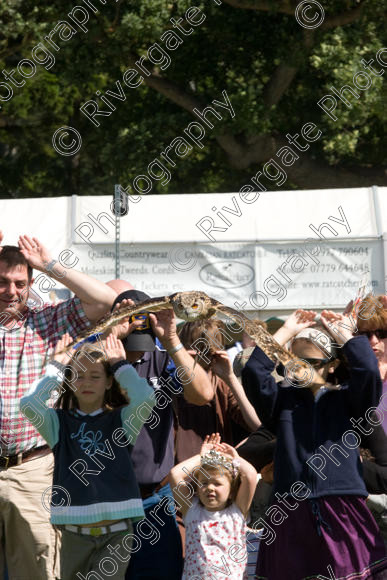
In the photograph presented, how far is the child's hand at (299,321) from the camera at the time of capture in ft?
13.5

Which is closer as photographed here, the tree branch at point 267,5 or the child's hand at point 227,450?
the child's hand at point 227,450

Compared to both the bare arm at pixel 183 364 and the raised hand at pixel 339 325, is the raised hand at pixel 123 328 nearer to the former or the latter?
the bare arm at pixel 183 364

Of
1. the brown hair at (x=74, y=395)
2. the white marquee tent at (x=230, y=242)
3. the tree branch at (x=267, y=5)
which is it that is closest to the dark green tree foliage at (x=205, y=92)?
the tree branch at (x=267, y=5)

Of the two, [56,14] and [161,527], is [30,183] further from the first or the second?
[161,527]

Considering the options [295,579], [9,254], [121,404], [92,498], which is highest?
[9,254]

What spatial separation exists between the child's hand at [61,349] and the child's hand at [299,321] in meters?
1.05

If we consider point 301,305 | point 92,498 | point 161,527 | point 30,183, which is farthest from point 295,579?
point 30,183

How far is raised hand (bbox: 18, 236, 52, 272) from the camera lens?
169 inches

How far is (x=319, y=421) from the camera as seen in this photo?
4043 mm

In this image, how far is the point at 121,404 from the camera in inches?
170

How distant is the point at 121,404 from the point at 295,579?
117 cm

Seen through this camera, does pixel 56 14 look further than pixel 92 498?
Yes

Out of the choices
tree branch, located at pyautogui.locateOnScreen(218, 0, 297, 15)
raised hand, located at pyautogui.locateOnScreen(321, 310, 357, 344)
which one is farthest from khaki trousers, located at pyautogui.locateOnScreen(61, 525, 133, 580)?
tree branch, located at pyautogui.locateOnScreen(218, 0, 297, 15)

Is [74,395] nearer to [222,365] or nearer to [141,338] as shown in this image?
[141,338]
